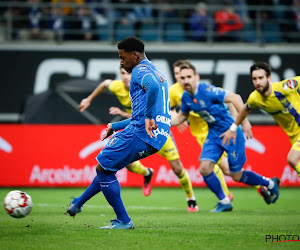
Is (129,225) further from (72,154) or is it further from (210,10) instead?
(210,10)

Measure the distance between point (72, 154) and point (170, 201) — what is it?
151 inches

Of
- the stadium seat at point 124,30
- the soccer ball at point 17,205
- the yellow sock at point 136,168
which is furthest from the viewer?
the stadium seat at point 124,30

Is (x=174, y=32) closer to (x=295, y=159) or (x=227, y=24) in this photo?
(x=227, y=24)

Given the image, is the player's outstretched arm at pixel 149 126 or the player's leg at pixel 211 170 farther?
the player's leg at pixel 211 170

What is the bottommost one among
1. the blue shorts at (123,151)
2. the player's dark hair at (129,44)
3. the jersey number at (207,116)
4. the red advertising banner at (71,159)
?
the red advertising banner at (71,159)

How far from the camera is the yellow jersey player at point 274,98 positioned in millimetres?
8852

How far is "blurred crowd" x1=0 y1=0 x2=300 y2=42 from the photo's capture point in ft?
67.4

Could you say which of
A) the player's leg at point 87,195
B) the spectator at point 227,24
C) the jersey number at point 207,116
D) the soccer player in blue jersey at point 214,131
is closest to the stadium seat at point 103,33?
the spectator at point 227,24

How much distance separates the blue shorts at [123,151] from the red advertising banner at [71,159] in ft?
26.5

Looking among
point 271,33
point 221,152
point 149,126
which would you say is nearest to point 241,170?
point 221,152

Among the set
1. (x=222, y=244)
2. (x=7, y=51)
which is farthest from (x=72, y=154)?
(x=222, y=244)

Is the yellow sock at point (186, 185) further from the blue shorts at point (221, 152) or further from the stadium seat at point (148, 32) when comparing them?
the stadium seat at point (148, 32)

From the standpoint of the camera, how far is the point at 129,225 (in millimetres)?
7031

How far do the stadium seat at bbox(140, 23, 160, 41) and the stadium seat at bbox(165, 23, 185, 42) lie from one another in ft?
1.39
